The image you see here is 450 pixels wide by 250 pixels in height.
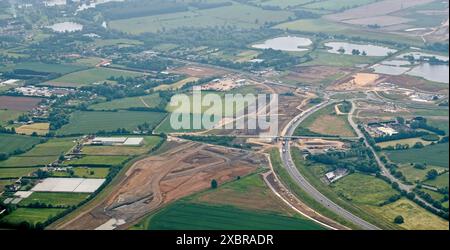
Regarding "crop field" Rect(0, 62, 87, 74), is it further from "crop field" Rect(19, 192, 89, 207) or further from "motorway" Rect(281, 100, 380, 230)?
"crop field" Rect(19, 192, 89, 207)

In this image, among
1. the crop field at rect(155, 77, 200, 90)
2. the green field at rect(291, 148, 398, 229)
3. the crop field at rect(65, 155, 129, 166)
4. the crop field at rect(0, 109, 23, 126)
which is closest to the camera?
the green field at rect(291, 148, 398, 229)

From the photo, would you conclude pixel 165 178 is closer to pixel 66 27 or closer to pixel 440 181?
pixel 440 181

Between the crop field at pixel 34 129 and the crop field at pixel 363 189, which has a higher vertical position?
the crop field at pixel 34 129

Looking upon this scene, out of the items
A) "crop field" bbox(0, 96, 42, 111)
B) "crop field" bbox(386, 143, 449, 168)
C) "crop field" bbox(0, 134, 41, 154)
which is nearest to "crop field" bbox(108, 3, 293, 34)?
"crop field" bbox(0, 96, 42, 111)

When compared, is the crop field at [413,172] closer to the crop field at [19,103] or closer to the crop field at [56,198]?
the crop field at [56,198]

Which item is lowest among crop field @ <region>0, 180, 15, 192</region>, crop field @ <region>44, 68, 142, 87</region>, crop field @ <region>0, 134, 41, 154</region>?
crop field @ <region>0, 180, 15, 192</region>

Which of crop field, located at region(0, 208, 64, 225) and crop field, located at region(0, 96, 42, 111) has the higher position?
crop field, located at region(0, 96, 42, 111)

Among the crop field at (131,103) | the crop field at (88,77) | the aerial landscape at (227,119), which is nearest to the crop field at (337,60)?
the aerial landscape at (227,119)
